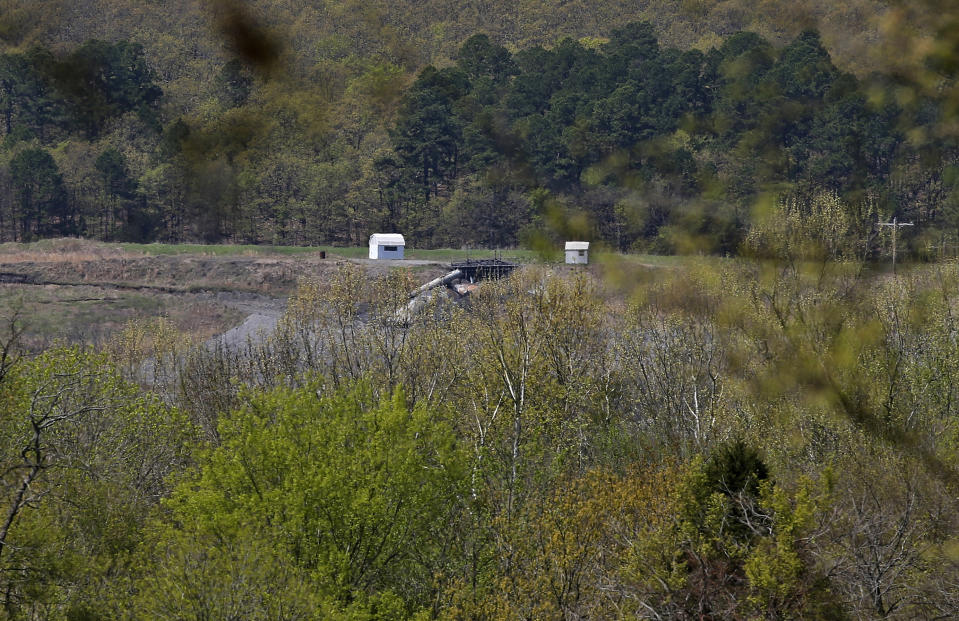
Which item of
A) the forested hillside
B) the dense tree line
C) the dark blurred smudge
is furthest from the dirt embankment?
the dark blurred smudge

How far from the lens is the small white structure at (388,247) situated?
8638 centimetres

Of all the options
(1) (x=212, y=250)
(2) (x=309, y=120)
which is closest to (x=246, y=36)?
(2) (x=309, y=120)

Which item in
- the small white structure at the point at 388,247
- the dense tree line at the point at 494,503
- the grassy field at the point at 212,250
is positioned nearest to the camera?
the dense tree line at the point at 494,503

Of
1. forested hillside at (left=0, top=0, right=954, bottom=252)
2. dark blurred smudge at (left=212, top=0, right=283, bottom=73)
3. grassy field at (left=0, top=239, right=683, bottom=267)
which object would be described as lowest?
grassy field at (left=0, top=239, right=683, bottom=267)

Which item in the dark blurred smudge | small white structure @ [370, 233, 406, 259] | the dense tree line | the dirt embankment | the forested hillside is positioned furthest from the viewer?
the dark blurred smudge

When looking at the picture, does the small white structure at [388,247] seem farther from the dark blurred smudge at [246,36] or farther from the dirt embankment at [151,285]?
the dark blurred smudge at [246,36]

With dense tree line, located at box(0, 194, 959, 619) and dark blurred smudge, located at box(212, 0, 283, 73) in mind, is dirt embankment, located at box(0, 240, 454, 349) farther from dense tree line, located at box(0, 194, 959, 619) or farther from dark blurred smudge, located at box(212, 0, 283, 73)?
dark blurred smudge, located at box(212, 0, 283, 73)

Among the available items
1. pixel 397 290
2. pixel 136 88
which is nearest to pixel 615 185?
pixel 397 290

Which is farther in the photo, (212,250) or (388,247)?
(212,250)

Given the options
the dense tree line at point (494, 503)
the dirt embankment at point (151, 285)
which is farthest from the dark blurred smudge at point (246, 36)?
the dense tree line at point (494, 503)

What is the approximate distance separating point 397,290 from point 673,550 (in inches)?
901

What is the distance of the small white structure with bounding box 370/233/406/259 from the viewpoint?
8638 cm

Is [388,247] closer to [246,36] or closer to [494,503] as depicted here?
[494,503]

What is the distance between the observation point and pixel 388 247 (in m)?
86.6
